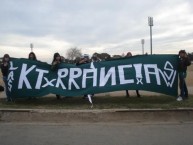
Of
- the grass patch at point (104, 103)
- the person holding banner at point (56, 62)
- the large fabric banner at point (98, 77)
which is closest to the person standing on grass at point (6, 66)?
the large fabric banner at point (98, 77)

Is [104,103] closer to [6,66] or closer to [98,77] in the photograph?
[98,77]

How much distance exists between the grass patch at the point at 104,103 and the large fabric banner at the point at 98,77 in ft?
1.15

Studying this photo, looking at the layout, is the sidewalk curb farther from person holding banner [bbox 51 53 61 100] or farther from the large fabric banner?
person holding banner [bbox 51 53 61 100]

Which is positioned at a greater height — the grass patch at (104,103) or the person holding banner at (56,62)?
the person holding banner at (56,62)

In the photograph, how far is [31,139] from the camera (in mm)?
7852

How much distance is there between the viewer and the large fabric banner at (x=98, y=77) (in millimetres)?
11625

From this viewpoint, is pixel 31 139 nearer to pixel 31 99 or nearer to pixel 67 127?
pixel 67 127

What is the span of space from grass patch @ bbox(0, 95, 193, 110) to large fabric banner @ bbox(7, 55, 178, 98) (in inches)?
13.8

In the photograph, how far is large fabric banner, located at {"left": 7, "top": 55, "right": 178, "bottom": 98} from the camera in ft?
38.1

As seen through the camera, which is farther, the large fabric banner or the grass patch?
the large fabric banner

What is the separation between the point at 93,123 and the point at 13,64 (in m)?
3.87

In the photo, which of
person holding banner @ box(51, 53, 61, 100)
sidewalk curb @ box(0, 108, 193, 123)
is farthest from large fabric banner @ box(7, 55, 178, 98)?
sidewalk curb @ box(0, 108, 193, 123)

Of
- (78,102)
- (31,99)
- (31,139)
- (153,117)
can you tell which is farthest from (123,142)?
(31,99)

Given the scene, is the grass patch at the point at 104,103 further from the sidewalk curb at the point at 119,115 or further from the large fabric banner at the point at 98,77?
the sidewalk curb at the point at 119,115
